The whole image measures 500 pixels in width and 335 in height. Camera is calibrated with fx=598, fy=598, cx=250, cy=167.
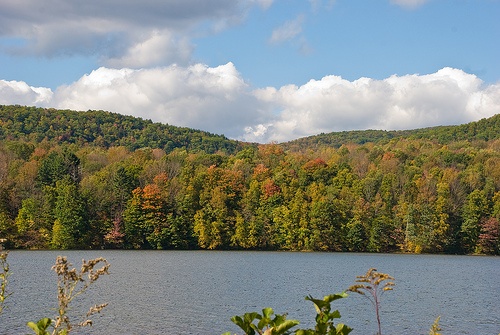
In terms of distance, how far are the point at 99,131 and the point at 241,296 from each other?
352 feet

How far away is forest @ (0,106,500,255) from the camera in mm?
84625

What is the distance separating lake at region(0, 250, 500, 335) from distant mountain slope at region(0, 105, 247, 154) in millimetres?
68533

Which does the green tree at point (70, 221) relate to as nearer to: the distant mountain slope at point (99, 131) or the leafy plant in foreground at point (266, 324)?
the distant mountain slope at point (99, 131)

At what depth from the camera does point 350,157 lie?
112062 mm

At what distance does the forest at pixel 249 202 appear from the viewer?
84625 millimetres

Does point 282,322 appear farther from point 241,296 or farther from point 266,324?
point 241,296

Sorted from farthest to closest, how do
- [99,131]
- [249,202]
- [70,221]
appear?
[99,131] → [249,202] → [70,221]

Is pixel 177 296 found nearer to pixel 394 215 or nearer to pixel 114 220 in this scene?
pixel 114 220

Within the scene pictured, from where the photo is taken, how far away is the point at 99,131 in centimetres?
13812

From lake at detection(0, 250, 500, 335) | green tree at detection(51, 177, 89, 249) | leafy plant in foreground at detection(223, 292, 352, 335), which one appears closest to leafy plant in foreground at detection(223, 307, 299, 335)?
leafy plant in foreground at detection(223, 292, 352, 335)

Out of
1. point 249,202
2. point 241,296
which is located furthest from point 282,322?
point 249,202

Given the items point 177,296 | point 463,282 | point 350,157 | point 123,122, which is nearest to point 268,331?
point 177,296

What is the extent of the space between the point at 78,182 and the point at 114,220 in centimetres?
1278

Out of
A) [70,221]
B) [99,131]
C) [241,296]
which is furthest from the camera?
[99,131]
